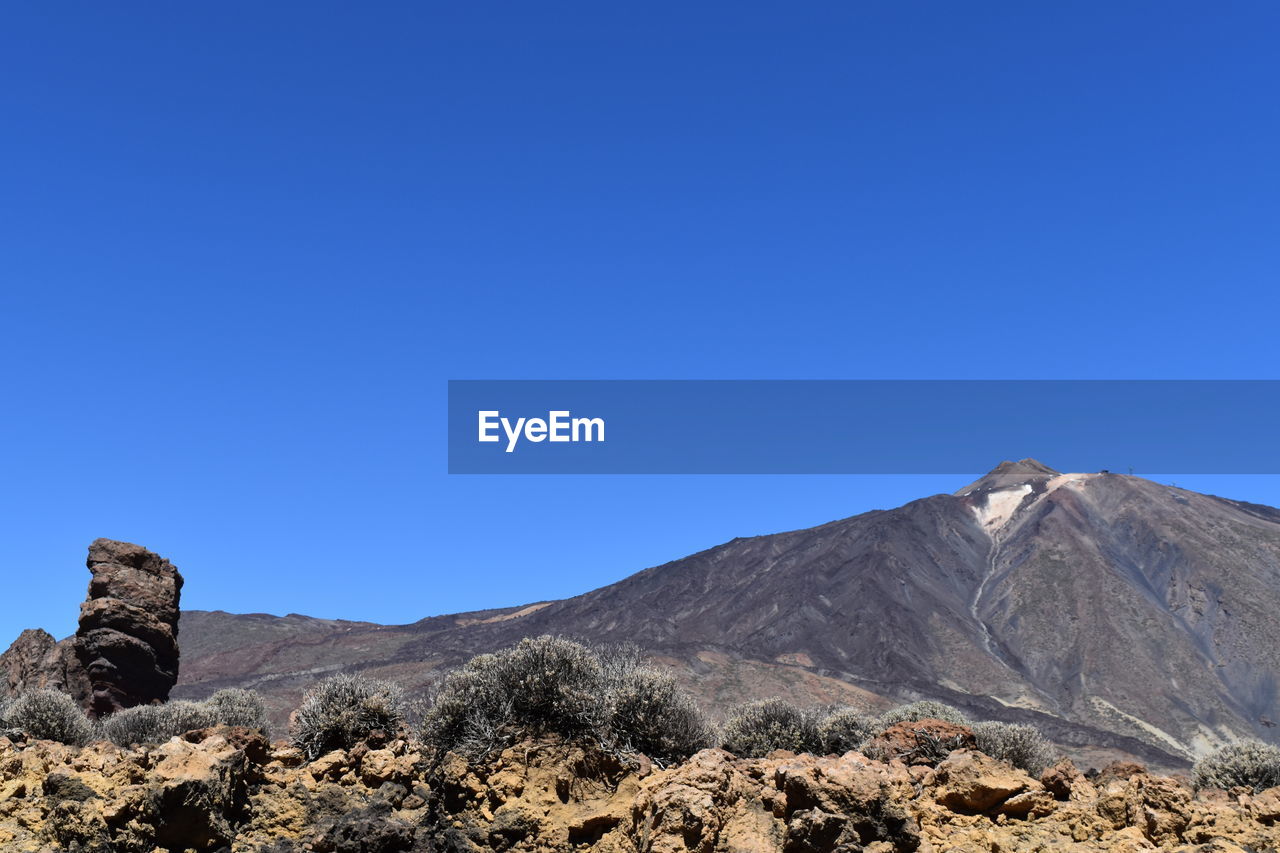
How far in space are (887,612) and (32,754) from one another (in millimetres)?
95139

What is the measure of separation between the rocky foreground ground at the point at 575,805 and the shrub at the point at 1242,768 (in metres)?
5.25

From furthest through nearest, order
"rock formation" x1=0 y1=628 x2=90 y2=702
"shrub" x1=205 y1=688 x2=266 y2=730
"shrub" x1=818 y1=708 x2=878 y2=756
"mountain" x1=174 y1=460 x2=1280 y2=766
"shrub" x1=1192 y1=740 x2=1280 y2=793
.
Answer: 1. "mountain" x1=174 y1=460 x2=1280 y2=766
2. "rock formation" x1=0 y1=628 x2=90 y2=702
3. "shrub" x1=205 y1=688 x2=266 y2=730
4. "shrub" x1=818 y1=708 x2=878 y2=756
5. "shrub" x1=1192 y1=740 x2=1280 y2=793

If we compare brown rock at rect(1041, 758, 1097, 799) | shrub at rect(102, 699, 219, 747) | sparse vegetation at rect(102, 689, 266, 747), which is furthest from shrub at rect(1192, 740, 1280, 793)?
shrub at rect(102, 699, 219, 747)

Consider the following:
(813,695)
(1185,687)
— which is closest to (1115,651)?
(1185,687)

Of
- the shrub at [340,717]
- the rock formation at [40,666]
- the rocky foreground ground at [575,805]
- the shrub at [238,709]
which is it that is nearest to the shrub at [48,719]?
the shrub at [238,709]

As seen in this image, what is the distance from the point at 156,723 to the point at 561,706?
12010mm

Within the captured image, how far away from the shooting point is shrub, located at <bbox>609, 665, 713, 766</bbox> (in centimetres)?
1449

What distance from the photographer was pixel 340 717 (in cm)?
1552

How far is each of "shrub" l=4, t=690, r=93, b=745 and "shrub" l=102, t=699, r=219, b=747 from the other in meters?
0.58

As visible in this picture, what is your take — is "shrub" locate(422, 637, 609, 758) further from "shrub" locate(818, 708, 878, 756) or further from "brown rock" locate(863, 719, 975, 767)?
"shrub" locate(818, 708, 878, 756)

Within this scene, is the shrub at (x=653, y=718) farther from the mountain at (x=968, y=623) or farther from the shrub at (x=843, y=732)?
the mountain at (x=968, y=623)

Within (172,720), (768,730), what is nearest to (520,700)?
(768,730)

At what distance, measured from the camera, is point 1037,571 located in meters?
114

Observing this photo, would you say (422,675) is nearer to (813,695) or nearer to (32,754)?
(813,695)
